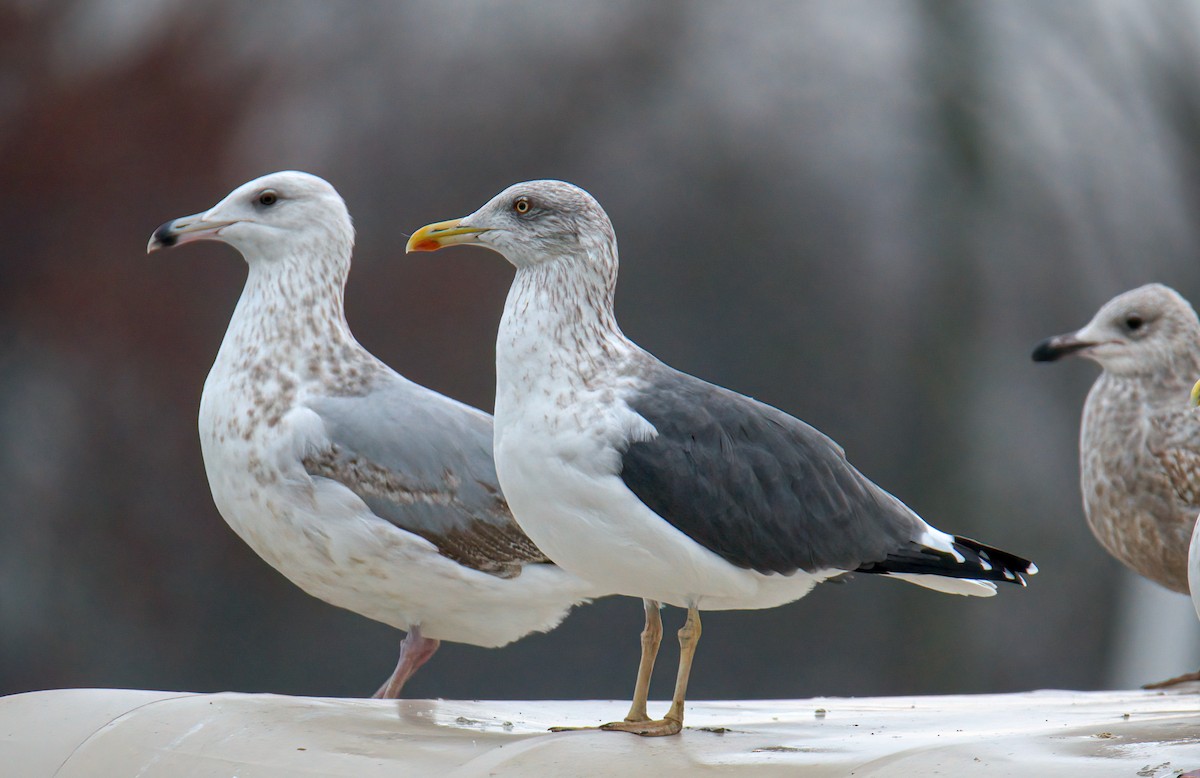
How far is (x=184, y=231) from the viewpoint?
2797 mm

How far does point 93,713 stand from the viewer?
2.26 metres

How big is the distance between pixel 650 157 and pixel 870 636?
198 centimetres

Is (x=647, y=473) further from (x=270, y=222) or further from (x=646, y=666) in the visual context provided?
(x=270, y=222)

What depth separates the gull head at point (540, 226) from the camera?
2.22 meters

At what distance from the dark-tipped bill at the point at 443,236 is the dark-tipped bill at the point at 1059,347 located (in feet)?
6.32

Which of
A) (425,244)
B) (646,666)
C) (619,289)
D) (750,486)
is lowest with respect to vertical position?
(646,666)

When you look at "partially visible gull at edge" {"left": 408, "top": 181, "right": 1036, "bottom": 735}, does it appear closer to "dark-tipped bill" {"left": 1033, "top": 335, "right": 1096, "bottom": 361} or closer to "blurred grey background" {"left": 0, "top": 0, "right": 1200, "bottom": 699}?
"dark-tipped bill" {"left": 1033, "top": 335, "right": 1096, "bottom": 361}

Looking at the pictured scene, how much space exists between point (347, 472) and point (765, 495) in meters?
0.87

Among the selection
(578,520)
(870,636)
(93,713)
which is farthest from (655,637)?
(870,636)

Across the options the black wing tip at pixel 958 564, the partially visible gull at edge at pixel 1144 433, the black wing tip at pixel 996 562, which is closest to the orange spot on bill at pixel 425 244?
the black wing tip at pixel 958 564

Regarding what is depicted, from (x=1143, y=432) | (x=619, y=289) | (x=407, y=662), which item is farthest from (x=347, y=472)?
(x=619, y=289)

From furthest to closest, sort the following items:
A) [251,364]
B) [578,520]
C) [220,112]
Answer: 1. [220,112]
2. [251,364]
3. [578,520]

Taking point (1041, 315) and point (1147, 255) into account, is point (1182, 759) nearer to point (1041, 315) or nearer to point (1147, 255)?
point (1041, 315)

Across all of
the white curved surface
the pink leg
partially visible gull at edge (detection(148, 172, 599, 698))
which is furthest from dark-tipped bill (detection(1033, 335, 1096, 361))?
the pink leg
